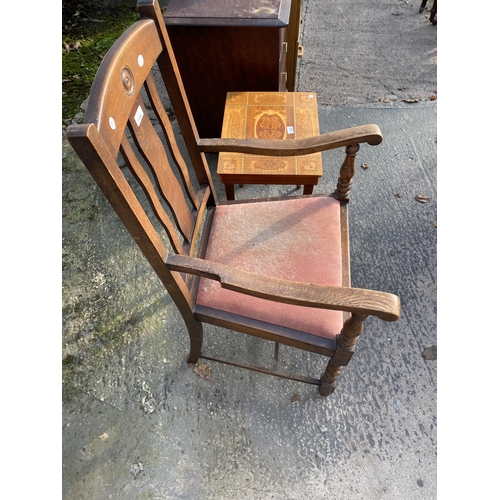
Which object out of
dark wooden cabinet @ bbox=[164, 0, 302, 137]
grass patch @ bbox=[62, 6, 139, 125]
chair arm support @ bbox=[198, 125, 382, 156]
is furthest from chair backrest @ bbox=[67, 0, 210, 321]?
grass patch @ bbox=[62, 6, 139, 125]

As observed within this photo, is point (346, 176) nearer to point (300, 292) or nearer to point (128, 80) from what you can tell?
point (300, 292)

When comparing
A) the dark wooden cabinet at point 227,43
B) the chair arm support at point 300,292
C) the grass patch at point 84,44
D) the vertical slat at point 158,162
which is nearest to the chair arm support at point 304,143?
the vertical slat at point 158,162

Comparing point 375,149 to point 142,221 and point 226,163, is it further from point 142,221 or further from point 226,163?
point 142,221

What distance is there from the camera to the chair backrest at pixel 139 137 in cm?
78

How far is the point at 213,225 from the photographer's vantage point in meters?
1.52

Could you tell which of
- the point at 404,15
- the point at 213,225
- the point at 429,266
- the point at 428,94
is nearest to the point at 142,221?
the point at 213,225

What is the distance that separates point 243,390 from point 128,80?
143 centimetres

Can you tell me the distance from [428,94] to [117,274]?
289cm

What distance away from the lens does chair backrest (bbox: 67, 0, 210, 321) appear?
30.7 inches

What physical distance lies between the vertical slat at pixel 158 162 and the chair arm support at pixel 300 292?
0.77 feet

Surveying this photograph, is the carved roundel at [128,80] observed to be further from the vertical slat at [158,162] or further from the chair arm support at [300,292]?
the chair arm support at [300,292]

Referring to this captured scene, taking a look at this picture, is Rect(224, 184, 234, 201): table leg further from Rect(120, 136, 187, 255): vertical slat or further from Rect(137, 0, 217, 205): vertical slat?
Rect(120, 136, 187, 255): vertical slat

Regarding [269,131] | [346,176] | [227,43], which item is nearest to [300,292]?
[346,176]

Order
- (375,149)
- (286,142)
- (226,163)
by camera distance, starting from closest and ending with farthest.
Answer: (286,142)
(226,163)
(375,149)
